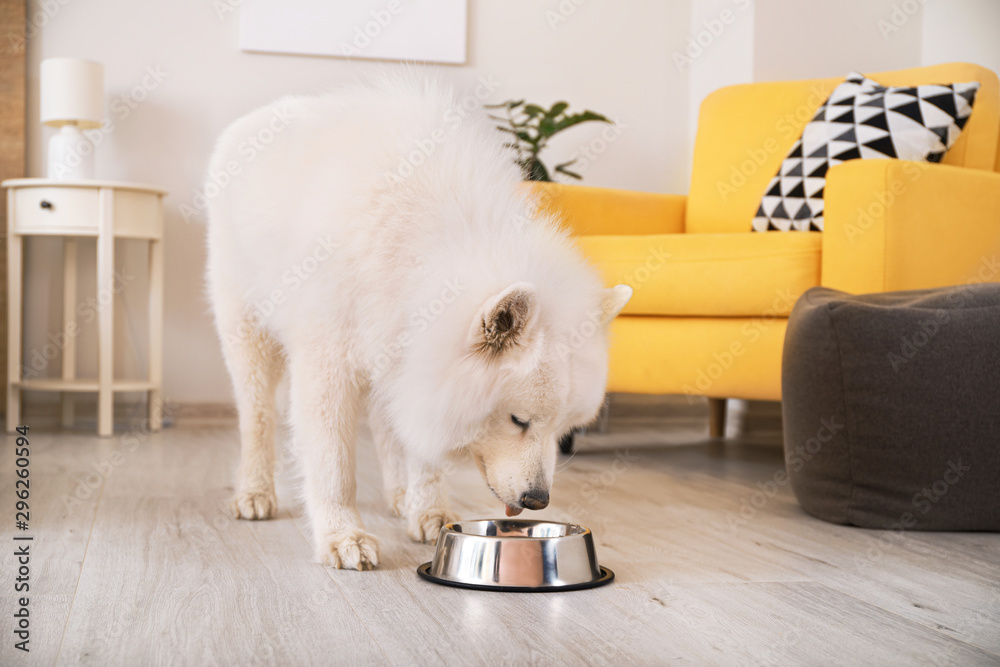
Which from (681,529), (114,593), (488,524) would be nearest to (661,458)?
(681,529)

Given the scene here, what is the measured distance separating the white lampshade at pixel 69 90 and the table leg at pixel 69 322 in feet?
1.76

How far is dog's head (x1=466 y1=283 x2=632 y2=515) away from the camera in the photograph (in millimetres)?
1390

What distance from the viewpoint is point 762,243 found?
257 centimetres

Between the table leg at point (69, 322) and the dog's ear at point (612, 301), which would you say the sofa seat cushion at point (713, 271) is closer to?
the dog's ear at point (612, 301)

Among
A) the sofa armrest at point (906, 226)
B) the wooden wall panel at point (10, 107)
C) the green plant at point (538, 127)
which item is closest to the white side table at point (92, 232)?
the wooden wall panel at point (10, 107)

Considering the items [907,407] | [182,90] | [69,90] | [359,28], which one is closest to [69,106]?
[69,90]

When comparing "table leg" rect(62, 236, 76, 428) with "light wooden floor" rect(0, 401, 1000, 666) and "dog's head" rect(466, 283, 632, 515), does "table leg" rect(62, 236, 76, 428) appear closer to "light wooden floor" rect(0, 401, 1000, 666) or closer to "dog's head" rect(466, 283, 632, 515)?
"light wooden floor" rect(0, 401, 1000, 666)

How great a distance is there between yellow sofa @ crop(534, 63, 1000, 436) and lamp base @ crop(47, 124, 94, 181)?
194 cm

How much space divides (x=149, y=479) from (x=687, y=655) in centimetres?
191

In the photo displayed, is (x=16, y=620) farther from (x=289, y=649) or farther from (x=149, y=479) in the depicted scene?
(x=149, y=479)

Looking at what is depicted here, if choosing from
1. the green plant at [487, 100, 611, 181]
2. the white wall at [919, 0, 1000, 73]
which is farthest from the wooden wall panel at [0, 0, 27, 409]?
the white wall at [919, 0, 1000, 73]

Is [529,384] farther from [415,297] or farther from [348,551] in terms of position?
[348,551]

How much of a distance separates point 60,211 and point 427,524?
7.76 feet

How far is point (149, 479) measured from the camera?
2584 millimetres
